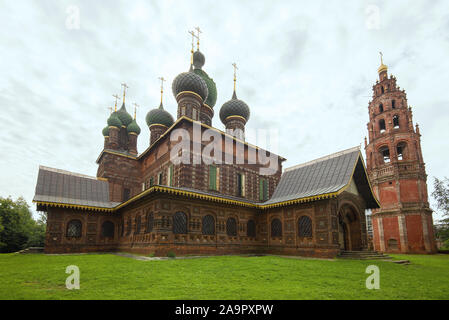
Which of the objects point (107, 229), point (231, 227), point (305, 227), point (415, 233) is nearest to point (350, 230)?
point (305, 227)

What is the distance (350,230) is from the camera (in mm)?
18500

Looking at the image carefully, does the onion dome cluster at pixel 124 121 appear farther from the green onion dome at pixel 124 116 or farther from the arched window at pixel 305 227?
the arched window at pixel 305 227

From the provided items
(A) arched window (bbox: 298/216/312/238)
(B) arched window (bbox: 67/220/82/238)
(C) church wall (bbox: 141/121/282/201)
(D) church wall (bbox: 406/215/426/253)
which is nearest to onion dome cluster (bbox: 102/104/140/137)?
(C) church wall (bbox: 141/121/282/201)

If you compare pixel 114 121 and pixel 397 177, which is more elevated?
pixel 114 121

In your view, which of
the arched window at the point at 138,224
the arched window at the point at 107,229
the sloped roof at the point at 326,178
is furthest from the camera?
the arched window at the point at 107,229

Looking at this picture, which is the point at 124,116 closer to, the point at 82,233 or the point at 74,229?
the point at 74,229

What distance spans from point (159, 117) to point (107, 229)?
13279 mm

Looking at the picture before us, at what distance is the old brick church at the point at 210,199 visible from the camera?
15.9 metres

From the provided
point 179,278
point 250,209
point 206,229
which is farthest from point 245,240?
point 179,278

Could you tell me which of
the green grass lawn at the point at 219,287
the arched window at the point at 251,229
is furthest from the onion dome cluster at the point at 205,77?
the green grass lawn at the point at 219,287

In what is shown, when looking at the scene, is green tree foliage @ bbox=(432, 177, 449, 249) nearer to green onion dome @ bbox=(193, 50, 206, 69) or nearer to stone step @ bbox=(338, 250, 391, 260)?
Answer: stone step @ bbox=(338, 250, 391, 260)

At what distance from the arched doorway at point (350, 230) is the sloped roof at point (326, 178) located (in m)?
2.00
